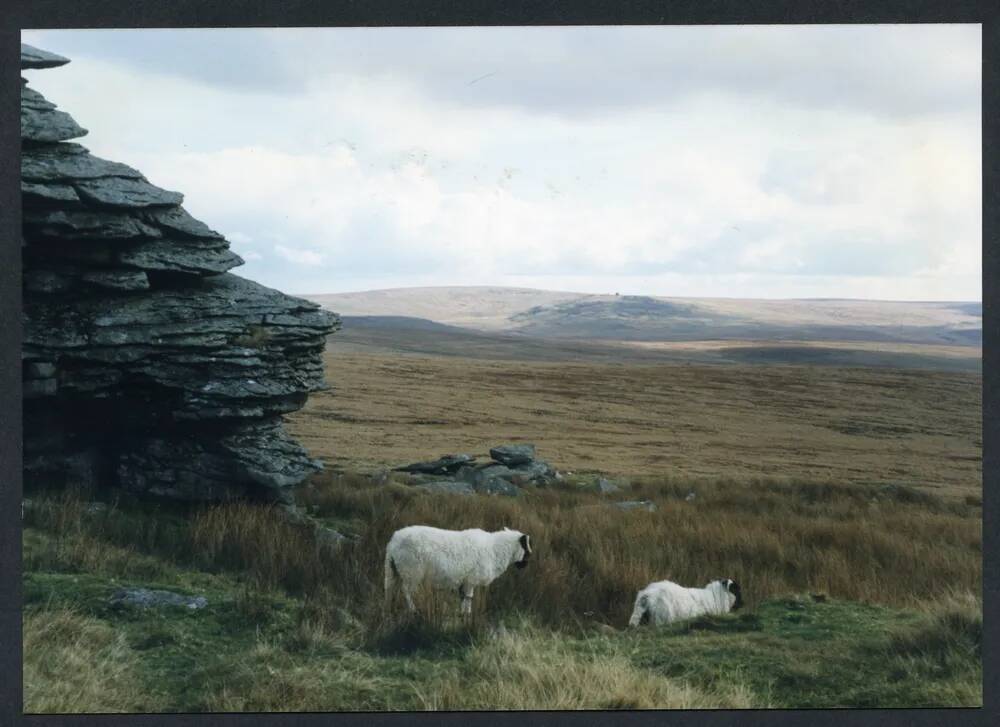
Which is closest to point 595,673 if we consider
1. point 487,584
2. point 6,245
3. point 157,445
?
point 487,584

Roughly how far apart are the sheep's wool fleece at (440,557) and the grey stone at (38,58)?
408 centimetres

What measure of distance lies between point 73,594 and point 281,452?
6.69 ft

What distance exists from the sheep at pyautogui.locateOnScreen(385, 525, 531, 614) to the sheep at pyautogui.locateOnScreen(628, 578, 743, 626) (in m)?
1.05

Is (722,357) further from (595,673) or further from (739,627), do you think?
(595,673)

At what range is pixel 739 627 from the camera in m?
6.38

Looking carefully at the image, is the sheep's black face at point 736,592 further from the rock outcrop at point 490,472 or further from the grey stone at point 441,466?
the grey stone at point 441,466

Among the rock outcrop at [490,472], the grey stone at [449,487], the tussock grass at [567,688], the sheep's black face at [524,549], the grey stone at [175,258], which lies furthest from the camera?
the rock outcrop at [490,472]

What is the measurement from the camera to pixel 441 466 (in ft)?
32.9

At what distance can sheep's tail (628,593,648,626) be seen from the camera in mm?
6375

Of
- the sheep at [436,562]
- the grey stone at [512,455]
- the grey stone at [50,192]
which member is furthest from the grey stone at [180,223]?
the grey stone at [512,455]

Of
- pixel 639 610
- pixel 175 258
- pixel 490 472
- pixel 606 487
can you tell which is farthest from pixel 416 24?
pixel 606 487

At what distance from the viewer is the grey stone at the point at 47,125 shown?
6.55 m

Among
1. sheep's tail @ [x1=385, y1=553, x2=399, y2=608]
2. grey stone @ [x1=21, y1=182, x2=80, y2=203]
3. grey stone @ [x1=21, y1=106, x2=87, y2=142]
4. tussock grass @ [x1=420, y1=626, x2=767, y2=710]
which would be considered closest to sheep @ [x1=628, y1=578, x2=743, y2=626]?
tussock grass @ [x1=420, y1=626, x2=767, y2=710]

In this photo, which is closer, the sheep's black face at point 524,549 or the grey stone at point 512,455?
the sheep's black face at point 524,549
